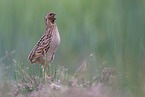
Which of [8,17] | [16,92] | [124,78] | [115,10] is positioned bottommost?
[16,92]

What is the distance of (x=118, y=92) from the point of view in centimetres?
213

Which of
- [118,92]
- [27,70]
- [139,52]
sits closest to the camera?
[139,52]

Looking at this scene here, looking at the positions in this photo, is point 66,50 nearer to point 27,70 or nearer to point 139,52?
point 27,70

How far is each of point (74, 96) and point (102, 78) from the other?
895 millimetres

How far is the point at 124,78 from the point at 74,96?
367 millimetres

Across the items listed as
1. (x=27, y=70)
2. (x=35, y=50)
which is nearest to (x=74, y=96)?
(x=27, y=70)

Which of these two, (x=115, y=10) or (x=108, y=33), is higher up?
(x=115, y=10)

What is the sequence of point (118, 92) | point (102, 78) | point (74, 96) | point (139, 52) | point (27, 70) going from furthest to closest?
point (27, 70)
point (102, 78)
point (118, 92)
point (74, 96)
point (139, 52)

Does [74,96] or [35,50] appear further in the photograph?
[35,50]

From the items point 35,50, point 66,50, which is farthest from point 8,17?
point 35,50

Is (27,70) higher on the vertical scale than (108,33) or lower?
lower

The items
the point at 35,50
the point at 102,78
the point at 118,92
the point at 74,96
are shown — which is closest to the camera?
the point at 74,96

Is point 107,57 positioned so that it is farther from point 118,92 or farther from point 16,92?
point 16,92

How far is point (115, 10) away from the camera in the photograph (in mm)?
1877
